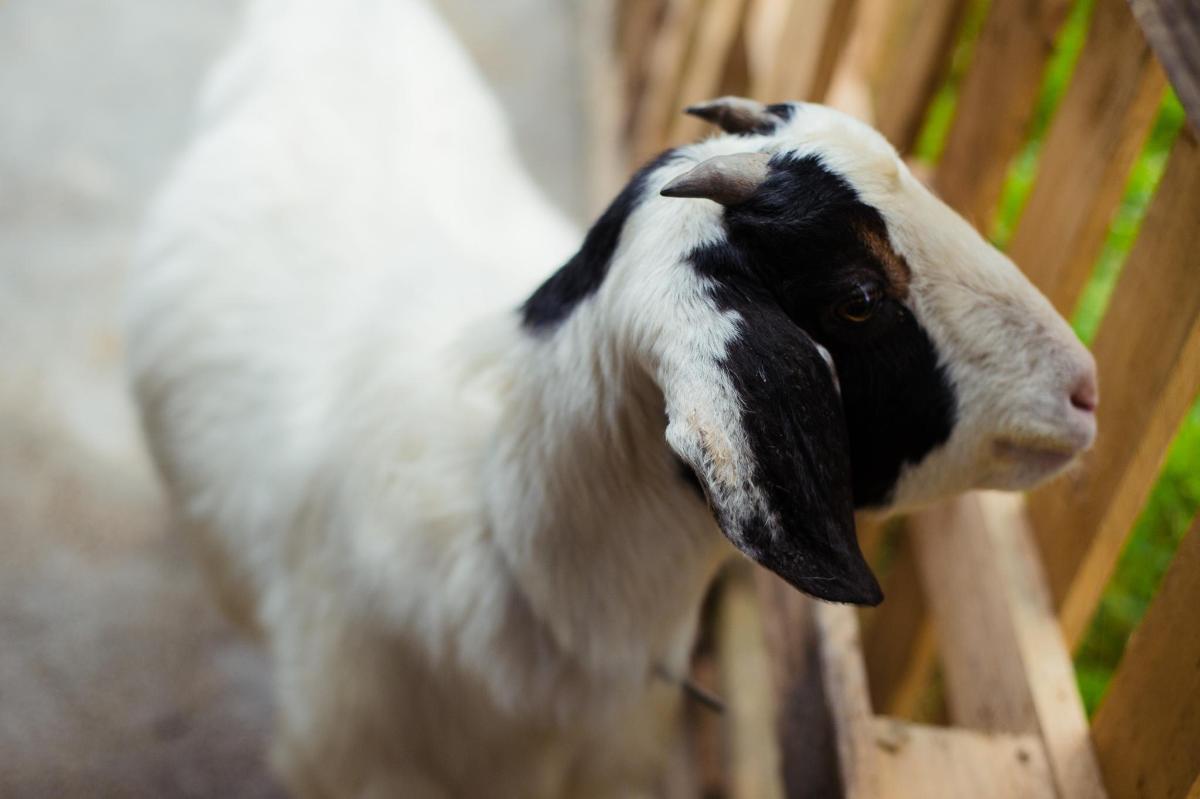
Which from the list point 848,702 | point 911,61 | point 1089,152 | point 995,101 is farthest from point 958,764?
point 911,61

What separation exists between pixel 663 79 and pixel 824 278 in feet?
9.77

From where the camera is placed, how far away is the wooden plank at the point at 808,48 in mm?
2635

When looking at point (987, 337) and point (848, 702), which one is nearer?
point (987, 337)

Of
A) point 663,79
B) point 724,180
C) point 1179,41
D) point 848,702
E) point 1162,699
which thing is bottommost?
point 848,702

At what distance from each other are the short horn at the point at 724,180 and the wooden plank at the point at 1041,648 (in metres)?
0.90

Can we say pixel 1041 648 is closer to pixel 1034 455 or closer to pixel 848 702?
pixel 848 702

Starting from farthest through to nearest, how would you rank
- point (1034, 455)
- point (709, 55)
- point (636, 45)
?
1. point (636, 45)
2. point (709, 55)
3. point (1034, 455)

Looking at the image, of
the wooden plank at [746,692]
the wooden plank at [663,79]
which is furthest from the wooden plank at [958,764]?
the wooden plank at [663,79]

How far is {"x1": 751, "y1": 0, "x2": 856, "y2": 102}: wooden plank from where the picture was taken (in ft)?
8.64

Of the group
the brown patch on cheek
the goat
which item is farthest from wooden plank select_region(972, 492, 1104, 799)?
the brown patch on cheek

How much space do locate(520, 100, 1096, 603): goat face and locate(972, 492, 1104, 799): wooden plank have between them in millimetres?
371

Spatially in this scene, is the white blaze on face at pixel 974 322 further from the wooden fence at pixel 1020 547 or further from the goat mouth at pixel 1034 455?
the wooden fence at pixel 1020 547

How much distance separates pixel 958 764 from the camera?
170 cm

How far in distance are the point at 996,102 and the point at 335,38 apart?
5.71 ft
